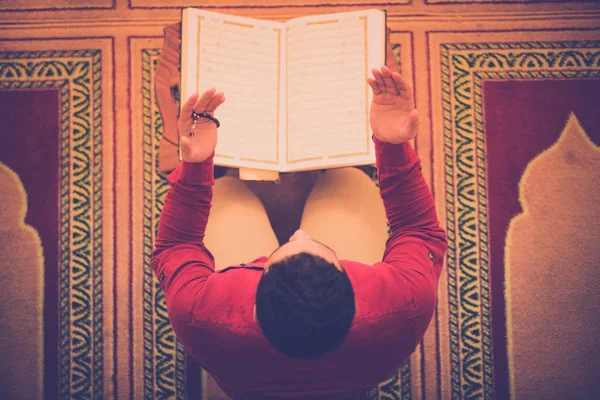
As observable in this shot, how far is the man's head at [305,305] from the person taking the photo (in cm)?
53

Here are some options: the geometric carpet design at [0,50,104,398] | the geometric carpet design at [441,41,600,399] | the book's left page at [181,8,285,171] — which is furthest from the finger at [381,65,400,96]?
the geometric carpet design at [0,50,104,398]

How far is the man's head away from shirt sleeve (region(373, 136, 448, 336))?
164 mm

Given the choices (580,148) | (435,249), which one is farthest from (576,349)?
(435,249)

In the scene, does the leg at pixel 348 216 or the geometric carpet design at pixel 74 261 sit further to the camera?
the geometric carpet design at pixel 74 261

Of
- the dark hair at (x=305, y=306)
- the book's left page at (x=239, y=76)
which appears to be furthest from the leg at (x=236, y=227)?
the dark hair at (x=305, y=306)

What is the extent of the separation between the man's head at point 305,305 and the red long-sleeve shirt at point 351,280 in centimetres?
5

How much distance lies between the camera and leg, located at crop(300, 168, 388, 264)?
888 millimetres

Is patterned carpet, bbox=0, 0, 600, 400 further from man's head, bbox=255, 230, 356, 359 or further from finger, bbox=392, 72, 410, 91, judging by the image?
man's head, bbox=255, 230, 356, 359

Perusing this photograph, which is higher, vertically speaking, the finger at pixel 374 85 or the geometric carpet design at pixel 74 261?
the finger at pixel 374 85

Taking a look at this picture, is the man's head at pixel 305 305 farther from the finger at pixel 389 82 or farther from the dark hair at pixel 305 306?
the finger at pixel 389 82

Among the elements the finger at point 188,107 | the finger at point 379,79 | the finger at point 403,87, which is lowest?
the finger at point 188,107

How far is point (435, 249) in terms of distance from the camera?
705 mm

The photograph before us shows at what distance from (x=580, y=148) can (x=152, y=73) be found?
3.83 feet

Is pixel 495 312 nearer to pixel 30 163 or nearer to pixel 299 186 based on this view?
pixel 299 186
